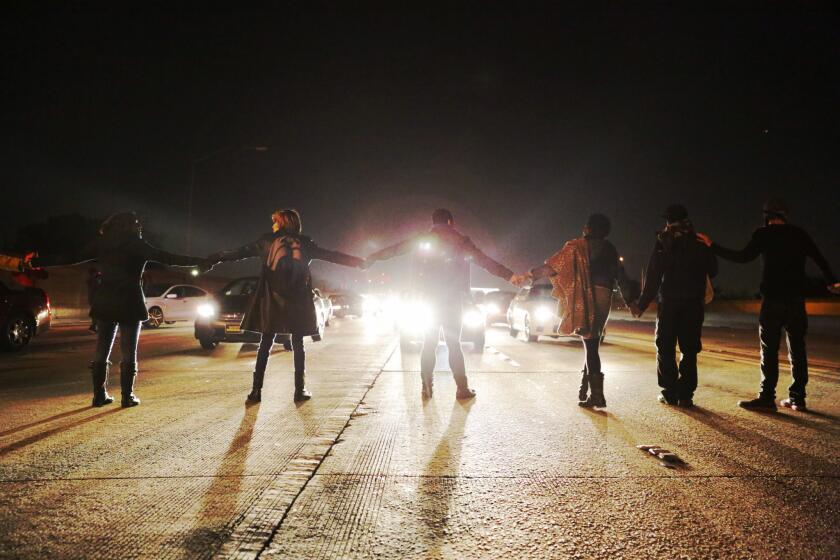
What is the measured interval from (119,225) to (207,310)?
6.85m

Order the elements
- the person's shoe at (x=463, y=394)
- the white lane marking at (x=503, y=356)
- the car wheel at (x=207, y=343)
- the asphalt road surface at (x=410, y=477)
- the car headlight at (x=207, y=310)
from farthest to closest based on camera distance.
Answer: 1. the car wheel at (x=207, y=343)
2. the car headlight at (x=207, y=310)
3. the white lane marking at (x=503, y=356)
4. the person's shoe at (x=463, y=394)
5. the asphalt road surface at (x=410, y=477)

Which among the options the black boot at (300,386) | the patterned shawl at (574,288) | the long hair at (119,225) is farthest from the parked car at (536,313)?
the long hair at (119,225)

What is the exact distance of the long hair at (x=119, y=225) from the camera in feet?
19.6

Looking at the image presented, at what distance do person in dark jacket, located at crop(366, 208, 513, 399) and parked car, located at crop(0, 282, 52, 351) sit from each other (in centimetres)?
921

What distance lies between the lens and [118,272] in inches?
232

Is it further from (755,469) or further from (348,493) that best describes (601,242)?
(348,493)

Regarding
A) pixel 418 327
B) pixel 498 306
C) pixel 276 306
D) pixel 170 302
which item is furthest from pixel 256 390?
pixel 170 302

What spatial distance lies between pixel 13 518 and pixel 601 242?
5236 millimetres

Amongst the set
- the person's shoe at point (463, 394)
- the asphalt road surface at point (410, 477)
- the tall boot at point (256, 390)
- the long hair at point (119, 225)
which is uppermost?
the long hair at point (119, 225)

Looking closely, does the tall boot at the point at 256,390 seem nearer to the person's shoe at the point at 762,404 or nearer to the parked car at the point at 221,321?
the person's shoe at the point at 762,404

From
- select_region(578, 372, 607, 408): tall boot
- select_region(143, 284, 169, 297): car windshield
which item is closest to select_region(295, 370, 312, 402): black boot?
select_region(578, 372, 607, 408): tall boot

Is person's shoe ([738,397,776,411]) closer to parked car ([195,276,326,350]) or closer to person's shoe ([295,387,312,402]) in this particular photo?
person's shoe ([295,387,312,402])

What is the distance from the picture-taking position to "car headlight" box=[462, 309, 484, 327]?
504 inches

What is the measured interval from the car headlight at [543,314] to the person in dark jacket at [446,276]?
29.9 ft
